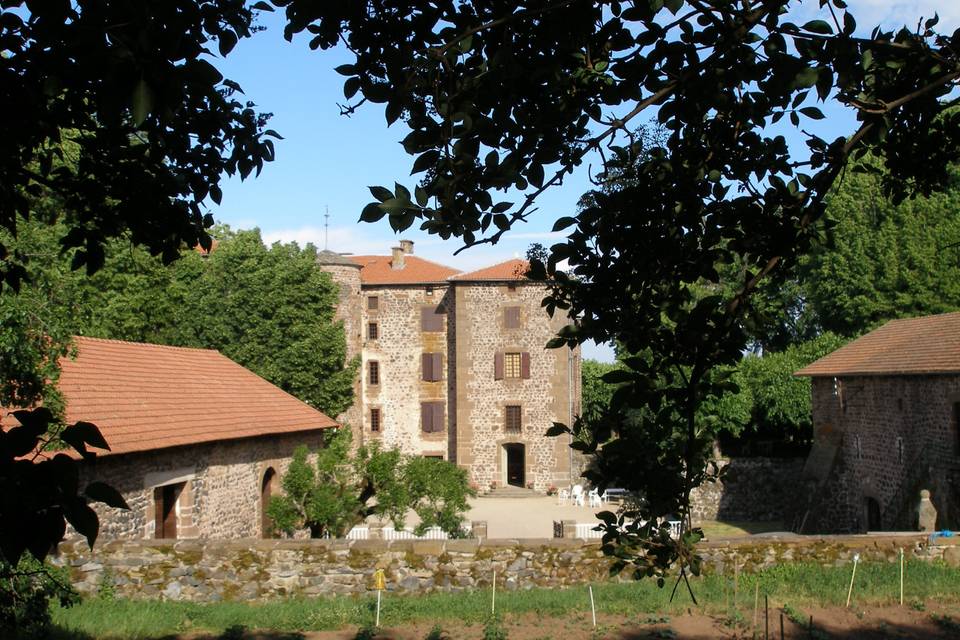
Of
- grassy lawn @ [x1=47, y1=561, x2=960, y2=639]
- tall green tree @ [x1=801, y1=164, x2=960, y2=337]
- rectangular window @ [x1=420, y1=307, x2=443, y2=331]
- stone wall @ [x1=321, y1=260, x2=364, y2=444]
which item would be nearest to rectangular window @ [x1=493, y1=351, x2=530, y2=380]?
rectangular window @ [x1=420, y1=307, x2=443, y2=331]

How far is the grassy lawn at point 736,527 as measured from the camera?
25.4 metres

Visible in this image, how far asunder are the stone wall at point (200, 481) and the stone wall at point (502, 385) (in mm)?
16580

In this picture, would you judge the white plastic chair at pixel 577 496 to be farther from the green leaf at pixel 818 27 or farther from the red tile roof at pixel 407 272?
the green leaf at pixel 818 27

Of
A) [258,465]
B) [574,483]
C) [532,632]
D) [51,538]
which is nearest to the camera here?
[51,538]

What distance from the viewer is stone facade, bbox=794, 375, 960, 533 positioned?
767 inches

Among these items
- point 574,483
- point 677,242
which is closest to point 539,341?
point 574,483

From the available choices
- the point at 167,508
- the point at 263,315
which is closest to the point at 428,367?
the point at 263,315

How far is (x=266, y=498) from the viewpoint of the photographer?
18031 millimetres

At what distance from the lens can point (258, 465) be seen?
17453 millimetres

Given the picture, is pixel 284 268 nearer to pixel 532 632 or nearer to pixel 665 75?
pixel 532 632

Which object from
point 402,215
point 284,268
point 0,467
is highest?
point 284,268

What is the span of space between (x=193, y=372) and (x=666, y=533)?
15.8m

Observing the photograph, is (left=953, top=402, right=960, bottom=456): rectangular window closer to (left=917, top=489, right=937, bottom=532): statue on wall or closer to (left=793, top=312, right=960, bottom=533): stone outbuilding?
(left=793, top=312, right=960, bottom=533): stone outbuilding

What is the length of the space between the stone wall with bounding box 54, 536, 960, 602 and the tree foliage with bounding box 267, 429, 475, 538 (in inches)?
165
